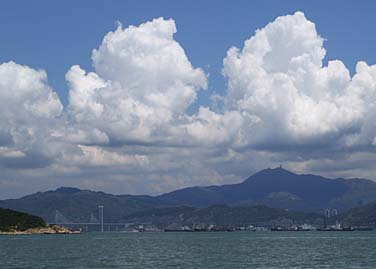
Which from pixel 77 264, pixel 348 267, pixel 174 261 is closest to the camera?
pixel 348 267

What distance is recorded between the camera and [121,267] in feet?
485

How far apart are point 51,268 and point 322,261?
67860 millimetres

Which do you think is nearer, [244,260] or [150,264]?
[150,264]

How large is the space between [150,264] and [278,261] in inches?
1292

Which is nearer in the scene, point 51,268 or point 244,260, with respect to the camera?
point 51,268

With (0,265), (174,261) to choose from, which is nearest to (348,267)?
(174,261)

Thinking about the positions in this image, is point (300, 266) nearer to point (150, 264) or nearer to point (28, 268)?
point (150, 264)

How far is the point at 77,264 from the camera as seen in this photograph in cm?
15688

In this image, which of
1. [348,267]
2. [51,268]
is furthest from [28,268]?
[348,267]

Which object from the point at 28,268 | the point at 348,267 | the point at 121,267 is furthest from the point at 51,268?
the point at 348,267

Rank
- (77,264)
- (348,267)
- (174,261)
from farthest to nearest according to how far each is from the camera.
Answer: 1. (174,261)
2. (77,264)
3. (348,267)

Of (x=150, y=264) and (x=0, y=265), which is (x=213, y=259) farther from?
(x=0, y=265)

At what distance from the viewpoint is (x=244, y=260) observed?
6683 inches

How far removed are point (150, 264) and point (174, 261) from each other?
38.6ft
